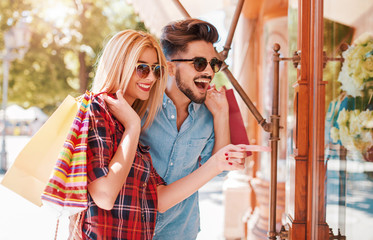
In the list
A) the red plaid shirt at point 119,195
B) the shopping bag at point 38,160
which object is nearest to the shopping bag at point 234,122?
the red plaid shirt at point 119,195

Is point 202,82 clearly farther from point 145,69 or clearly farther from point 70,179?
point 70,179

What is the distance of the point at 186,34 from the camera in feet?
7.24

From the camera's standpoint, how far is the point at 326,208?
1774 mm

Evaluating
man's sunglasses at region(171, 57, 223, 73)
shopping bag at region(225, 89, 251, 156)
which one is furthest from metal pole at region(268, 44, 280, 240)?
man's sunglasses at region(171, 57, 223, 73)

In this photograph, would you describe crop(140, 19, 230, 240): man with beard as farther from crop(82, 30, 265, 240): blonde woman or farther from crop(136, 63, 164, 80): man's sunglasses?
crop(136, 63, 164, 80): man's sunglasses

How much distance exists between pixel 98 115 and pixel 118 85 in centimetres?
21

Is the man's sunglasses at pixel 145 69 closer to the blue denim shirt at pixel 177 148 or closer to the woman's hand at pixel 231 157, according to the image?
the blue denim shirt at pixel 177 148

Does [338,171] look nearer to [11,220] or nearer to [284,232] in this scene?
[284,232]

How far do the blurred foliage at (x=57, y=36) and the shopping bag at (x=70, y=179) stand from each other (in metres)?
10.0

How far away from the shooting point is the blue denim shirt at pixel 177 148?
211 cm

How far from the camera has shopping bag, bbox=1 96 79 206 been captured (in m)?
1.49

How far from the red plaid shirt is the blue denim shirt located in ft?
1.11

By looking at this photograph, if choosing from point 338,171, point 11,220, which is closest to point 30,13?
point 11,220

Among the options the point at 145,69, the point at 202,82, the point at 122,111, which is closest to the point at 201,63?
the point at 202,82
